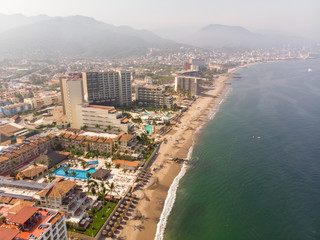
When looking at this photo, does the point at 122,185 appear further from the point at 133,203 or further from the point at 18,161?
the point at 18,161

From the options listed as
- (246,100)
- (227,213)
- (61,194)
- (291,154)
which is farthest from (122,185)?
(246,100)

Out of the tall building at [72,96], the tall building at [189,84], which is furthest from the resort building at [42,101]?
the tall building at [189,84]

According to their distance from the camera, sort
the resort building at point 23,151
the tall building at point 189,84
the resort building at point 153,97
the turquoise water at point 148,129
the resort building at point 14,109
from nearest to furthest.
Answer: the resort building at point 23,151 → the turquoise water at point 148,129 → the resort building at point 14,109 → the resort building at point 153,97 → the tall building at point 189,84

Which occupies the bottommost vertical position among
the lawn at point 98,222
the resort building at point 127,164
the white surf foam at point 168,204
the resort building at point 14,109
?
the white surf foam at point 168,204

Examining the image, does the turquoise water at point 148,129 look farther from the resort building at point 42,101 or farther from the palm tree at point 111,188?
the resort building at point 42,101

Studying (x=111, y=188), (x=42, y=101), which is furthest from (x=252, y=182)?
(x=42, y=101)

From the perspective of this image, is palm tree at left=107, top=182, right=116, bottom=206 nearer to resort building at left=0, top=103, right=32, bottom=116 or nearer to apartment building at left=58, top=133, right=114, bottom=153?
apartment building at left=58, top=133, right=114, bottom=153
